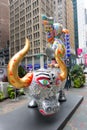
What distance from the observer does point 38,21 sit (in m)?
44.0

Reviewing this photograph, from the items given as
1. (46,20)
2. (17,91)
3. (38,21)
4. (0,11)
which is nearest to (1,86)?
(17,91)

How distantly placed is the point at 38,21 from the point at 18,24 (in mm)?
11264

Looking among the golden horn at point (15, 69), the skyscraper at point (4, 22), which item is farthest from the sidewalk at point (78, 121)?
the skyscraper at point (4, 22)

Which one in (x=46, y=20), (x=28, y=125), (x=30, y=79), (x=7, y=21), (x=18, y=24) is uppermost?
(x=7, y=21)

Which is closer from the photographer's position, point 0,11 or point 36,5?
point 36,5

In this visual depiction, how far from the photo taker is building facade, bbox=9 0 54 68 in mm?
43062

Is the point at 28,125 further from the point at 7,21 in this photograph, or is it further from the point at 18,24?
the point at 7,21

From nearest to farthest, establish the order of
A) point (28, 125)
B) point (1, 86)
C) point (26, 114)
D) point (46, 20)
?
point (28, 125)
point (26, 114)
point (46, 20)
point (1, 86)

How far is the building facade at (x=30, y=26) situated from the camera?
141ft

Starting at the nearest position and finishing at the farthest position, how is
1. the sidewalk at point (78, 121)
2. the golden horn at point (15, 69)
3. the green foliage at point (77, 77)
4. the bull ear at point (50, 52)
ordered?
the golden horn at point (15, 69), the sidewalk at point (78, 121), the bull ear at point (50, 52), the green foliage at point (77, 77)

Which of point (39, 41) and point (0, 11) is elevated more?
point (0, 11)

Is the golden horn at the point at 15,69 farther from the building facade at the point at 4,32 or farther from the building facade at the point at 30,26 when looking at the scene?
the building facade at the point at 4,32

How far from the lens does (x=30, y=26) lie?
47.0 m

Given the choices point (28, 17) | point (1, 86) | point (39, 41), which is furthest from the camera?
point (28, 17)
